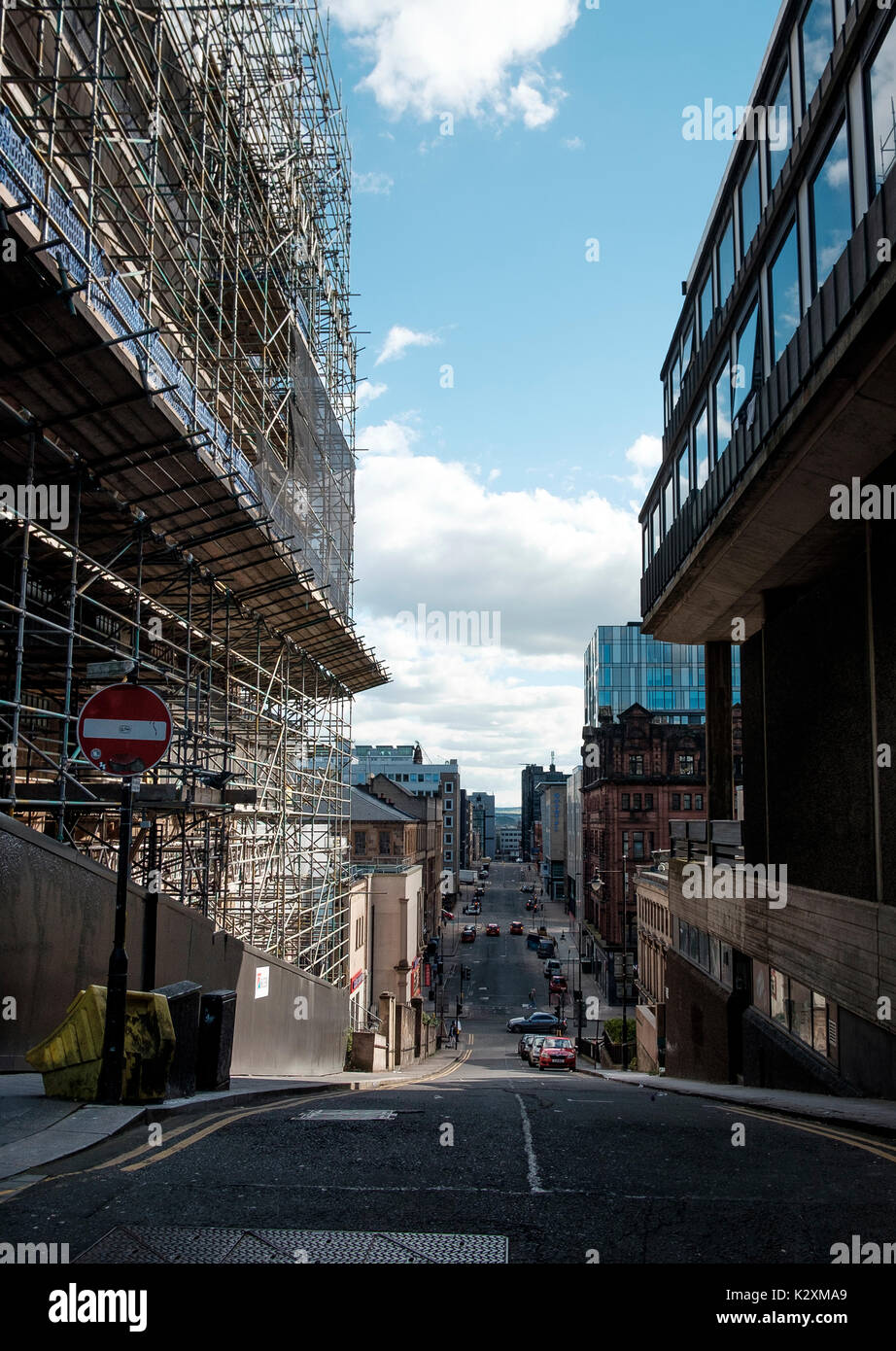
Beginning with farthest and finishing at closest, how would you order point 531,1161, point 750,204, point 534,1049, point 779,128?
point 534,1049 → point 750,204 → point 779,128 → point 531,1161

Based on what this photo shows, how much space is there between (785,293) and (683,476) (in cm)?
816

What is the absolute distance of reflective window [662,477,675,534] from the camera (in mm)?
23453

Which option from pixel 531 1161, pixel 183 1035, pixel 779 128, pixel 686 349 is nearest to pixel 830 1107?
pixel 531 1161

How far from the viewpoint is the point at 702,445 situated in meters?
20.4

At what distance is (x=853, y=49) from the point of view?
11.3 meters

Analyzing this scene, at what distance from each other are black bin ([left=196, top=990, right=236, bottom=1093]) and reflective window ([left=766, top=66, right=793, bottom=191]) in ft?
48.0

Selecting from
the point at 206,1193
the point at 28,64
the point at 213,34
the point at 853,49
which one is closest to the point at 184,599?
the point at 28,64

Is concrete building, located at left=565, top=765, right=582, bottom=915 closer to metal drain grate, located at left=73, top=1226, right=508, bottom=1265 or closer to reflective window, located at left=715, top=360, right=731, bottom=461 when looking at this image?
reflective window, located at left=715, top=360, right=731, bottom=461

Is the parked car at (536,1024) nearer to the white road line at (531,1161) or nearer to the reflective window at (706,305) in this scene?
the reflective window at (706,305)

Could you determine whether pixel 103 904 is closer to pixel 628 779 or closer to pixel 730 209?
pixel 730 209

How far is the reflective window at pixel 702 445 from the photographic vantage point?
19766mm

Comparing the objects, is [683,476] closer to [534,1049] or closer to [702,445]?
[702,445]

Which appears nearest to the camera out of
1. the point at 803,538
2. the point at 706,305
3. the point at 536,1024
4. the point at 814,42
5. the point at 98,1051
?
the point at 98,1051

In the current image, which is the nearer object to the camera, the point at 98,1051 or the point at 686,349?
the point at 98,1051
